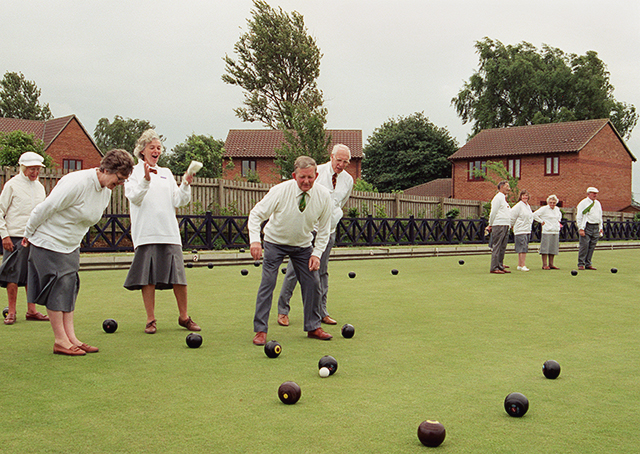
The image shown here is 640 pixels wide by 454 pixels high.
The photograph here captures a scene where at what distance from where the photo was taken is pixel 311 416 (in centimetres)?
322

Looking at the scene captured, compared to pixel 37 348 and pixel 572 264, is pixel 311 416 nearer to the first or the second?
pixel 37 348

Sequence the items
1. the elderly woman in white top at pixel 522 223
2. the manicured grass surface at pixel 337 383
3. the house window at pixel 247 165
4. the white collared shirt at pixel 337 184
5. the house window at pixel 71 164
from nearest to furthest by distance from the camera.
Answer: the manicured grass surface at pixel 337 383 < the white collared shirt at pixel 337 184 < the elderly woman in white top at pixel 522 223 < the house window at pixel 71 164 < the house window at pixel 247 165

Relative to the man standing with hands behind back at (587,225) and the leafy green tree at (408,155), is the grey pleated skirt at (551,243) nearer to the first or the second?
the man standing with hands behind back at (587,225)

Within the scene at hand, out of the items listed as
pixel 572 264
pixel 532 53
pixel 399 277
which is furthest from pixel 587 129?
pixel 399 277

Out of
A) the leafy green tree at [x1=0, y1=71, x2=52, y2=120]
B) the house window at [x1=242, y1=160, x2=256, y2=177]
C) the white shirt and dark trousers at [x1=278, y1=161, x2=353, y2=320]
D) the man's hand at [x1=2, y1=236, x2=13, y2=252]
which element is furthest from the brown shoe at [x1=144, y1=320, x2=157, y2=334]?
the leafy green tree at [x1=0, y1=71, x2=52, y2=120]

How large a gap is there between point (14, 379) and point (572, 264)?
14.1 m

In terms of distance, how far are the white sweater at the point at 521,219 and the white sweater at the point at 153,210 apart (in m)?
9.49

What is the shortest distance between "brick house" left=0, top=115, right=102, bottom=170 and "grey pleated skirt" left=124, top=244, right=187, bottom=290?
110 ft

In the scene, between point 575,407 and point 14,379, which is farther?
point 14,379

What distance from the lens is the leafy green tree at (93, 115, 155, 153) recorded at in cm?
6919

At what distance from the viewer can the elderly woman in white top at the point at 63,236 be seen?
458 centimetres

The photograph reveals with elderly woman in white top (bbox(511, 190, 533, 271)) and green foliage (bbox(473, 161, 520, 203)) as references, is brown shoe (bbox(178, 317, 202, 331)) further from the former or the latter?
green foliage (bbox(473, 161, 520, 203))

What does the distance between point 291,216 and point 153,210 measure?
4.27ft

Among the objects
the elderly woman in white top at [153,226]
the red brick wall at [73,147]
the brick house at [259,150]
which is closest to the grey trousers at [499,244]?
the elderly woman in white top at [153,226]
